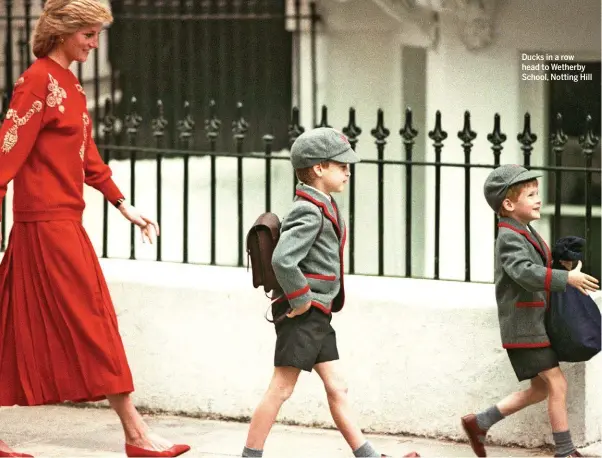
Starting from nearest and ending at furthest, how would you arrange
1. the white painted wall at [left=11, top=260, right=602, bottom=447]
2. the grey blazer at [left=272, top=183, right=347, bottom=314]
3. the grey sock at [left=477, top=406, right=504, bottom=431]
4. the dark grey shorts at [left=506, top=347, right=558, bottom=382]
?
the grey blazer at [left=272, top=183, right=347, bottom=314] < the dark grey shorts at [left=506, top=347, right=558, bottom=382] < the grey sock at [left=477, top=406, right=504, bottom=431] < the white painted wall at [left=11, top=260, right=602, bottom=447]

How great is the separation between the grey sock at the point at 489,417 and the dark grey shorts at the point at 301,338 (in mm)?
938

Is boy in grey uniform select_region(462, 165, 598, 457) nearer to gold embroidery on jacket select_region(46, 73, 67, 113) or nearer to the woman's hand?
the woman's hand

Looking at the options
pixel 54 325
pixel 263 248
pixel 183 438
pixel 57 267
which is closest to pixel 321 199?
pixel 263 248

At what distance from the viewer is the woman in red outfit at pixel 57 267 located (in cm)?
610

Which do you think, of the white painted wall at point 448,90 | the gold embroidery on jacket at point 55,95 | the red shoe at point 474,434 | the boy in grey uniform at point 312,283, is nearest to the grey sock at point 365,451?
the boy in grey uniform at point 312,283

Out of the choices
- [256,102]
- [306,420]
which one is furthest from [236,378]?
[256,102]

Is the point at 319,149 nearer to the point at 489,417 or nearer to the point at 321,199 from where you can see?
the point at 321,199

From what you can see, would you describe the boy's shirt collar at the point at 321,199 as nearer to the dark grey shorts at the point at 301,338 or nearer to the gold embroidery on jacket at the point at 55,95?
the dark grey shorts at the point at 301,338

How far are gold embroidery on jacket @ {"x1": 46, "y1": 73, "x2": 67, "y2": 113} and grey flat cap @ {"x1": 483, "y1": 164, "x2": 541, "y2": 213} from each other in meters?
1.80

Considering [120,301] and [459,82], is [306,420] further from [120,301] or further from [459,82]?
[459,82]

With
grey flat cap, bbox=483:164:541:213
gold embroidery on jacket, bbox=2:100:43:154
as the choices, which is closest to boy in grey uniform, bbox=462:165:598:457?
grey flat cap, bbox=483:164:541:213

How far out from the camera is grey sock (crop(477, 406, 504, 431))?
21.4 feet

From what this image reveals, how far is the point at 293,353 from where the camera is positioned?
5.96m

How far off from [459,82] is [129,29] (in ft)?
11.3
